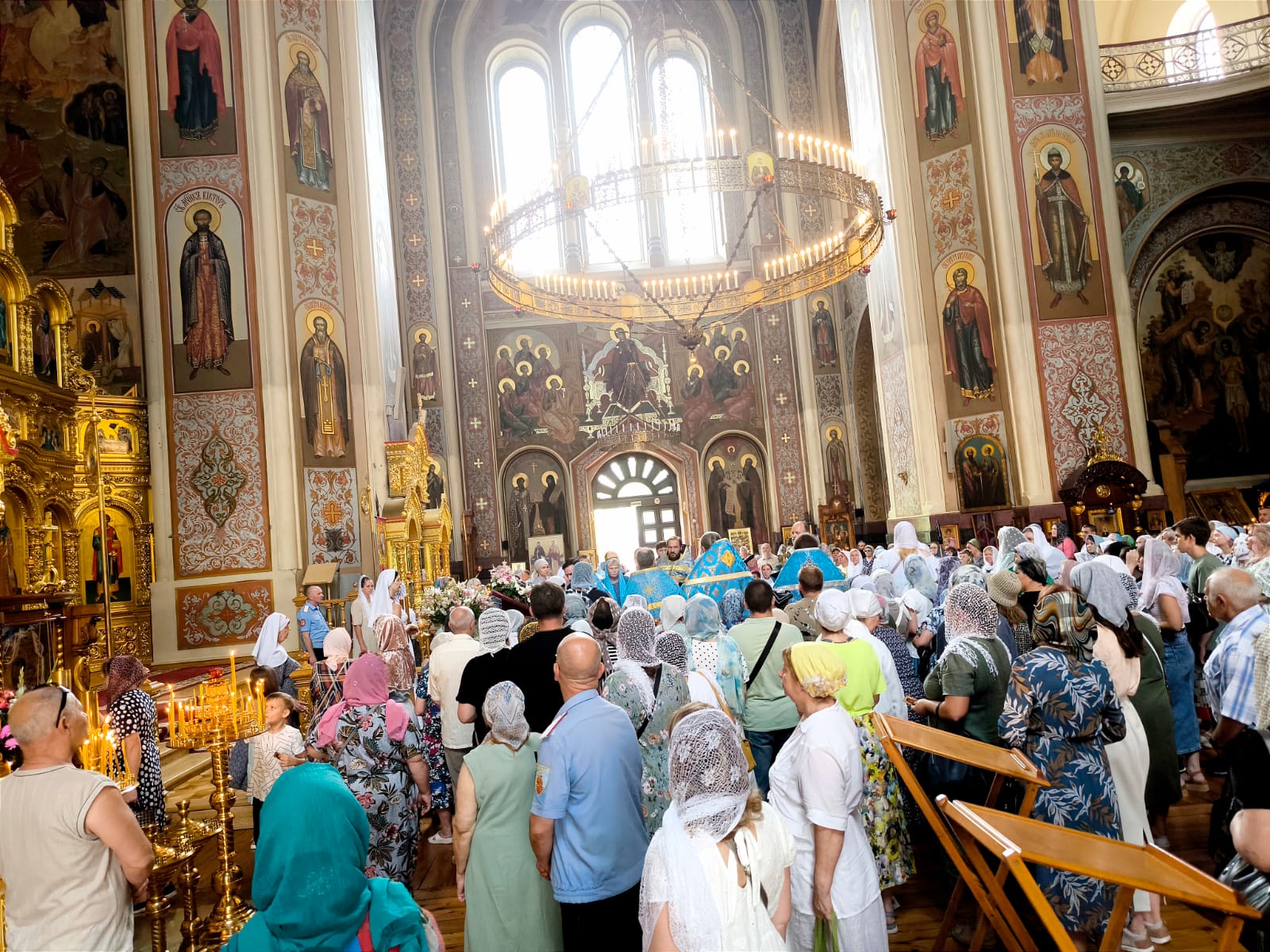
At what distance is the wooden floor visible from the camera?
4.05m

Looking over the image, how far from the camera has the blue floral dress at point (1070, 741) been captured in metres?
3.51

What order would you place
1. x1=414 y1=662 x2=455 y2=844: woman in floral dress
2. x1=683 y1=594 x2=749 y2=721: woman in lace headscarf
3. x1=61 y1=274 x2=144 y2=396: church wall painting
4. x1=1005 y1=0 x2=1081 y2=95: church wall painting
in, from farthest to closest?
x1=61 y1=274 x2=144 y2=396: church wall painting, x1=1005 y1=0 x2=1081 y2=95: church wall painting, x1=414 y1=662 x2=455 y2=844: woman in floral dress, x1=683 y1=594 x2=749 y2=721: woman in lace headscarf

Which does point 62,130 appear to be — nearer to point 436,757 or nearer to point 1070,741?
point 436,757

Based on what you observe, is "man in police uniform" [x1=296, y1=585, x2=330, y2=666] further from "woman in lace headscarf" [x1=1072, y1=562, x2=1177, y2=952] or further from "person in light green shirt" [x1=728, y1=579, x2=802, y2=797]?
"woman in lace headscarf" [x1=1072, y1=562, x2=1177, y2=952]

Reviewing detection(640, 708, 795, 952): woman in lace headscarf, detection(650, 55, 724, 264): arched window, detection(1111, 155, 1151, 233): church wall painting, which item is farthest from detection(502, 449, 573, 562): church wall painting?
detection(640, 708, 795, 952): woman in lace headscarf

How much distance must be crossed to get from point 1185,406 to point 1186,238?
328cm

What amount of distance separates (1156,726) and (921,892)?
1.43m

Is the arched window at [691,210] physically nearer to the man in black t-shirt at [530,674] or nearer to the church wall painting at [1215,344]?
the church wall painting at [1215,344]

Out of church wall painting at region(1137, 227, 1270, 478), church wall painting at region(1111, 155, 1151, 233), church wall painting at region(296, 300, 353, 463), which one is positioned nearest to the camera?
church wall painting at region(296, 300, 353, 463)

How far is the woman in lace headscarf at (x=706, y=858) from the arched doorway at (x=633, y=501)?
2196 cm

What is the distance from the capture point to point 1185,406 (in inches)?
735

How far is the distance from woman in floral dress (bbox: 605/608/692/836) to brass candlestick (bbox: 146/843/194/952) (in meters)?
2.25

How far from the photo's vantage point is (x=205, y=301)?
46.3 feet

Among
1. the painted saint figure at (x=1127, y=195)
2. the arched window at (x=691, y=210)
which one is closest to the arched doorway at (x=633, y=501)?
the arched window at (x=691, y=210)
